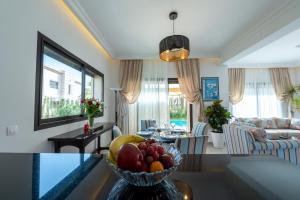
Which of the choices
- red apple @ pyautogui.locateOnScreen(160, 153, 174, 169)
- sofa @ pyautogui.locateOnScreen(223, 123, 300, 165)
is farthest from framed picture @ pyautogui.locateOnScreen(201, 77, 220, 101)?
red apple @ pyautogui.locateOnScreen(160, 153, 174, 169)

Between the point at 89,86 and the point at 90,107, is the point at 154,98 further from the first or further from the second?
the point at 90,107

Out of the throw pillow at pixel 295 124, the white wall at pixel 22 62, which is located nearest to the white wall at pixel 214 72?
the throw pillow at pixel 295 124

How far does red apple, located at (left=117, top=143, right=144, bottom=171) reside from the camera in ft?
2.10

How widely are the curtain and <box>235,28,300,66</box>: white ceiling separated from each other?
9.59 feet

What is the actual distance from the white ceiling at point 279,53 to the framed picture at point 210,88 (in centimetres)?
134

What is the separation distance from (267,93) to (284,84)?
2.22ft

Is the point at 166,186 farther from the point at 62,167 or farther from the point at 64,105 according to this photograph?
the point at 64,105

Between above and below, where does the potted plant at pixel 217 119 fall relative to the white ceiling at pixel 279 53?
below

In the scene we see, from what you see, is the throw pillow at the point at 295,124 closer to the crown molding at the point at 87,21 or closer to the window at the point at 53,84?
the crown molding at the point at 87,21

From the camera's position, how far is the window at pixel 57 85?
2037 mm

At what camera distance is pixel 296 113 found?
19.4 ft

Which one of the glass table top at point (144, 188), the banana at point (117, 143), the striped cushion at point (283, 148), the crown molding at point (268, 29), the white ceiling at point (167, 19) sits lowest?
the striped cushion at point (283, 148)

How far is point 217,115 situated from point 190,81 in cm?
134

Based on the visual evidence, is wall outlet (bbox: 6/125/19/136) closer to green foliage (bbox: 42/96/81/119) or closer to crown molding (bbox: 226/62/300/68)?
green foliage (bbox: 42/96/81/119)
